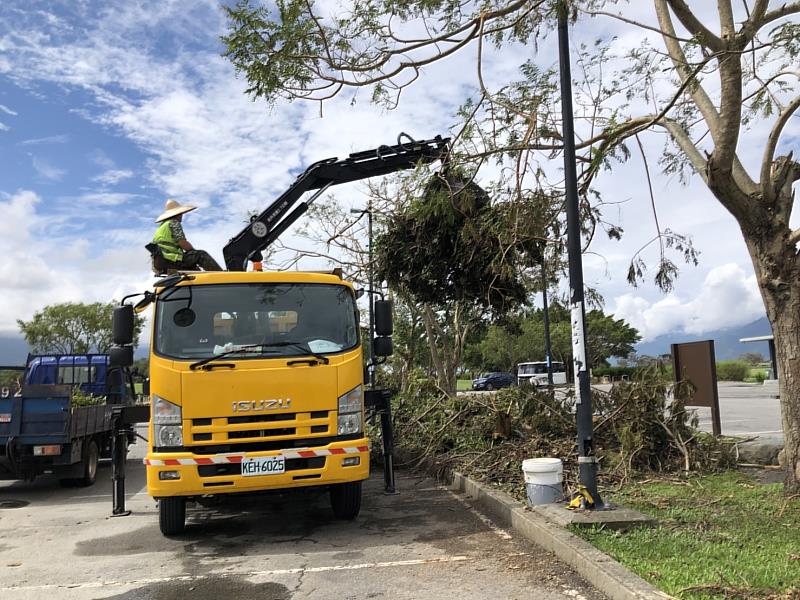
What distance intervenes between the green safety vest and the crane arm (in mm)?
1281

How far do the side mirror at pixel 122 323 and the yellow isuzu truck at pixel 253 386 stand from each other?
0.01 metres

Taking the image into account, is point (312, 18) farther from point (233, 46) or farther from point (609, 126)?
point (609, 126)

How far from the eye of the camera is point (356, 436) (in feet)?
22.9

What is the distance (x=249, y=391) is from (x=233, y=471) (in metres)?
0.79

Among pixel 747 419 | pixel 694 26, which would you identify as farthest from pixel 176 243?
pixel 747 419

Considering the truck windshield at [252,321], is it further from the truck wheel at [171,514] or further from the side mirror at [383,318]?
the truck wheel at [171,514]

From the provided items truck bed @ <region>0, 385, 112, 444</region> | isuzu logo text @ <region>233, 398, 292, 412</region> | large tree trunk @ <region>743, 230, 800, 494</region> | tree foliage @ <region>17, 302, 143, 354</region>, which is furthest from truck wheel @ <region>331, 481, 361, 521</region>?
tree foliage @ <region>17, 302, 143, 354</region>

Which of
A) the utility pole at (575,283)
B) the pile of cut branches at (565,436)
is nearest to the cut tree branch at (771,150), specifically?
the utility pole at (575,283)

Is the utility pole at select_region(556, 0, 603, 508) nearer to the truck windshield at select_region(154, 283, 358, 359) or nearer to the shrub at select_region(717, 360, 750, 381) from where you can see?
the truck windshield at select_region(154, 283, 358, 359)

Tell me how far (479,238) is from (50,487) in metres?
8.40

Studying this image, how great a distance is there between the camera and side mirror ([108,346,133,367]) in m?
7.44

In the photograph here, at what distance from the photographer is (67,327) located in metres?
47.0

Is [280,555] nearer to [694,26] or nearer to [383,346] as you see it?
[383,346]

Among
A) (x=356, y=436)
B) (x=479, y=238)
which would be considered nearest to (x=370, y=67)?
(x=479, y=238)
